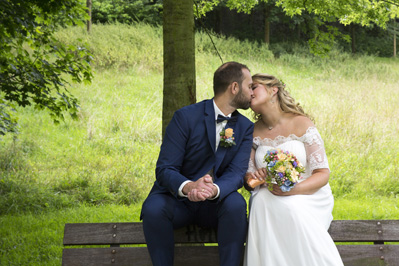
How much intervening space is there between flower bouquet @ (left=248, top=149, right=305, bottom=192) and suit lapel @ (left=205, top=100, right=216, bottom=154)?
397mm

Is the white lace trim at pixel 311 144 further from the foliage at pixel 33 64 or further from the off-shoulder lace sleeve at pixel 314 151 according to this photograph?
the foliage at pixel 33 64

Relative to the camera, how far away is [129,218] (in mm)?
6562

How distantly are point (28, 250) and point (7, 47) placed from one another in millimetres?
2783

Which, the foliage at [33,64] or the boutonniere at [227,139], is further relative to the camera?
the foliage at [33,64]

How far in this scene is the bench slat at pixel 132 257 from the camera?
3.47 m

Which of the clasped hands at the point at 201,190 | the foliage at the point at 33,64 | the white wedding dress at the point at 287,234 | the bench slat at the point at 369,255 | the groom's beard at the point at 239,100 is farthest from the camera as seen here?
the foliage at the point at 33,64

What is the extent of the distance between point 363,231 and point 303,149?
2.44 feet

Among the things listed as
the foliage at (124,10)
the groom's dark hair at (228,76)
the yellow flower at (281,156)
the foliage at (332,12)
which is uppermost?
the foliage at (124,10)

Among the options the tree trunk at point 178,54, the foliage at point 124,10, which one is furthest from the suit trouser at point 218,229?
the foliage at point 124,10

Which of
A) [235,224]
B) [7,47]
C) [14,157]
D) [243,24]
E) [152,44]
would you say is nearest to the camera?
[235,224]

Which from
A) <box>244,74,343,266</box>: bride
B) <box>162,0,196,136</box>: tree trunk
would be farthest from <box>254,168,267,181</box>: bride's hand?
<box>162,0,196,136</box>: tree trunk

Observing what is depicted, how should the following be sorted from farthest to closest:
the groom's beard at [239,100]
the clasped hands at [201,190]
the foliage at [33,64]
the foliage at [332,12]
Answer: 1. the foliage at [332,12]
2. the foliage at [33,64]
3. the groom's beard at [239,100]
4. the clasped hands at [201,190]

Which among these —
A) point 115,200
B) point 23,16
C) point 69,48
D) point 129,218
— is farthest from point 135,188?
point 23,16

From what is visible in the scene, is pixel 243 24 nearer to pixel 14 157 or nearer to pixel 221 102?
pixel 14 157
